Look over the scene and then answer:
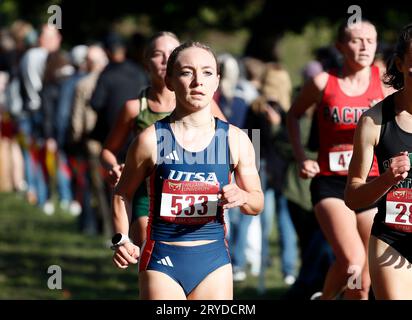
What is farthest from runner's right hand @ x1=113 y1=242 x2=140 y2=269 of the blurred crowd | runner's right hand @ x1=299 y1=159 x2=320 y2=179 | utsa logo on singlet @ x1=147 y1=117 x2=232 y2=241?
the blurred crowd

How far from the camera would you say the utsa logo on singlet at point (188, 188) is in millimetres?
5953

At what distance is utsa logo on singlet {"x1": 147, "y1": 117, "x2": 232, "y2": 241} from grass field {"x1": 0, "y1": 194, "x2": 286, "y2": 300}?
4.72 meters

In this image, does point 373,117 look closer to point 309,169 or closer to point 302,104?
point 309,169

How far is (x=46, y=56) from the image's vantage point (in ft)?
56.8

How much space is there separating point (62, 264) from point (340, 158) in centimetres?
537

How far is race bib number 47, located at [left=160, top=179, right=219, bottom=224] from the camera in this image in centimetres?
595

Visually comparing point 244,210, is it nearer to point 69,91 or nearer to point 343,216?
point 343,216

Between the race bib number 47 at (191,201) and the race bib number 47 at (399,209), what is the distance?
86 centimetres

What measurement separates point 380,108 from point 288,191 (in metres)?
4.17

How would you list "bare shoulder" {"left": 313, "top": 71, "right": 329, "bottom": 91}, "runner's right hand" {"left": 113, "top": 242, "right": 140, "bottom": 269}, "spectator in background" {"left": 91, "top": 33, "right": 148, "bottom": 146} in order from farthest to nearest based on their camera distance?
"spectator in background" {"left": 91, "top": 33, "right": 148, "bottom": 146}, "bare shoulder" {"left": 313, "top": 71, "right": 329, "bottom": 91}, "runner's right hand" {"left": 113, "top": 242, "right": 140, "bottom": 269}

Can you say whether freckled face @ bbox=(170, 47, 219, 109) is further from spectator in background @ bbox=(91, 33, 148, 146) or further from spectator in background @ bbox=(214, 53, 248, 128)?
spectator in background @ bbox=(91, 33, 148, 146)

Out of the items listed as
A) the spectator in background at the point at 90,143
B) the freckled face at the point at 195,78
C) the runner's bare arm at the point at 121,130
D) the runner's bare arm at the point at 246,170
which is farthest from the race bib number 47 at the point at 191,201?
the spectator in background at the point at 90,143

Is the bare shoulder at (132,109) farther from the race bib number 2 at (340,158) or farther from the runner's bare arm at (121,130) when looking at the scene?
the race bib number 2 at (340,158)
